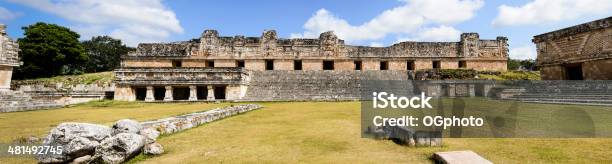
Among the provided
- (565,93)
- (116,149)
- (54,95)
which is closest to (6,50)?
(54,95)

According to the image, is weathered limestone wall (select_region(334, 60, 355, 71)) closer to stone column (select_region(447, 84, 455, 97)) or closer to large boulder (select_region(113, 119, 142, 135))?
stone column (select_region(447, 84, 455, 97))

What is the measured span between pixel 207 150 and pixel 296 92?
14.7 metres

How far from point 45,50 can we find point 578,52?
41663 mm

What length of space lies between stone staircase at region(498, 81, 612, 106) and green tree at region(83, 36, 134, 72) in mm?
53144

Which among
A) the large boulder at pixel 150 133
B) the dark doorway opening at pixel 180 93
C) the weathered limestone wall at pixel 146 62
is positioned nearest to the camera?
the large boulder at pixel 150 133

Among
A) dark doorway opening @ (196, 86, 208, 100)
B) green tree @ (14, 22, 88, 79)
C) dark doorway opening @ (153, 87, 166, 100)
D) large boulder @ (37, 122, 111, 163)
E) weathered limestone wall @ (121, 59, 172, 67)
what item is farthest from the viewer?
green tree @ (14, 22, 88, 79)

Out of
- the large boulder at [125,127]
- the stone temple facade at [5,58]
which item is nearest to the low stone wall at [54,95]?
the stone temple facade at [5,58]

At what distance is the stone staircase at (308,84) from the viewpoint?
1892cm

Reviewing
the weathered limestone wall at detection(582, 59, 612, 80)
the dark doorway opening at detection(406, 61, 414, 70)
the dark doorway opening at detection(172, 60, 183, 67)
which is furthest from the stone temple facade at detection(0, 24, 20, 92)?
the weathered limestone wall at detection(582, 59, 612, 80)

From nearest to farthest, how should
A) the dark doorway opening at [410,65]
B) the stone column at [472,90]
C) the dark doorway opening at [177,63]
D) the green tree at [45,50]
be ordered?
the stone column at [472,90] < the dark doorway opening at [177,63] < the dark doorway opening at [410,65] < the green tree at [45,50]

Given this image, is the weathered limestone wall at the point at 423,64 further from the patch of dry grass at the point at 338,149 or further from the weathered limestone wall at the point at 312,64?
the patch of dry grass at the point at 338,149

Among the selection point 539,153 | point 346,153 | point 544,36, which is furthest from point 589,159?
point 544,36

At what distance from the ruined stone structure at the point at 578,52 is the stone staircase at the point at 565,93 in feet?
7.43

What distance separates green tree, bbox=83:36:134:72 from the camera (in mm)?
51938
